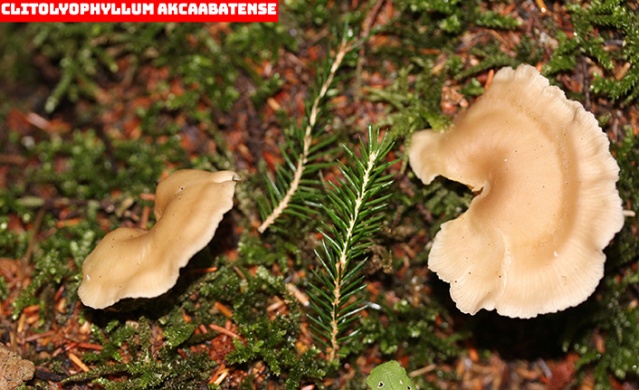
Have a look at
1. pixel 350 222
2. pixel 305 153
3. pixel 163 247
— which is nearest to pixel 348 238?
pixel 350 222

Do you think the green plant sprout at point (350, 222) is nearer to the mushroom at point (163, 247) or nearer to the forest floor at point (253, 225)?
the forest floor at point (253, 225)

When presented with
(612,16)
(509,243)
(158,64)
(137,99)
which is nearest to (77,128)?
(137,99)

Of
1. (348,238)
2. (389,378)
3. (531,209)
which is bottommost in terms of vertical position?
(389,378)

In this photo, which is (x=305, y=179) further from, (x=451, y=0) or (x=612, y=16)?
(x=612, y=16)

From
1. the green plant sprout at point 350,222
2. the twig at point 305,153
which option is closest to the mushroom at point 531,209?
the green plant sprout at point 350,222

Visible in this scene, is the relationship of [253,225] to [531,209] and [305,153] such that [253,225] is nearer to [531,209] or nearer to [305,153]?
[305,153]

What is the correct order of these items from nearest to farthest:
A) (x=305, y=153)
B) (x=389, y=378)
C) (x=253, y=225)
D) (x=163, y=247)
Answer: (x=163, y=247) < (x=389, y=378) < (x=305, y=153) < (x=253, y=225)

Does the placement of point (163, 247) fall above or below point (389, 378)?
above
